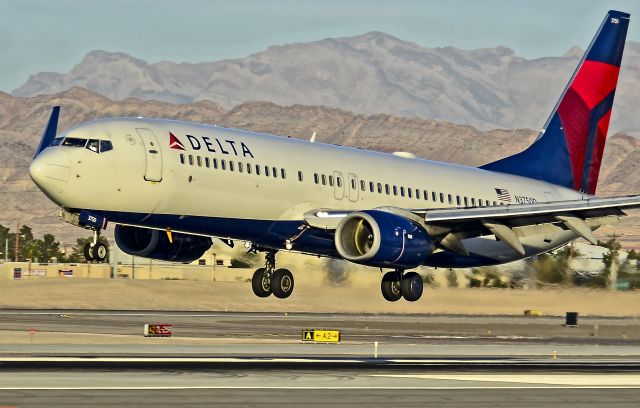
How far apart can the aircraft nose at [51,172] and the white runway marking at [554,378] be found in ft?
39.7

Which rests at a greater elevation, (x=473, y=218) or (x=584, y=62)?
(x=584, y=62)

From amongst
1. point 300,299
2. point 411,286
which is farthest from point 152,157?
point 300,299

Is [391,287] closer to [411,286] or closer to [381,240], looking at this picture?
[411,286]

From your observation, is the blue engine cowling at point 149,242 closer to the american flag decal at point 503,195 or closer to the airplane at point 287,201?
the airplane at point 287,201

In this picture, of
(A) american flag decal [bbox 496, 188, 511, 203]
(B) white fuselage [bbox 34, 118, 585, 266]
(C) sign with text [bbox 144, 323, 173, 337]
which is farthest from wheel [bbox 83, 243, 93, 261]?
(C) sign with text [bbox 144, 323, 173, 337]

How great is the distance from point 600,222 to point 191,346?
20427 millimetres

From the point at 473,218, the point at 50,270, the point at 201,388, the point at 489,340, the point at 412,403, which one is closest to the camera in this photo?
the point at 412,403

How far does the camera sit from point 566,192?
207 feet

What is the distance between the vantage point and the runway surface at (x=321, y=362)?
36000mm

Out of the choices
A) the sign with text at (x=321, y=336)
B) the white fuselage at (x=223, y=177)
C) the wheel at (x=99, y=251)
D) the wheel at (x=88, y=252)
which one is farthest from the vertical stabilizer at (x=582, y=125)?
the wheel at (x=88, y=252)

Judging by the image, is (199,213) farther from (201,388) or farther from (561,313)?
(561,313)

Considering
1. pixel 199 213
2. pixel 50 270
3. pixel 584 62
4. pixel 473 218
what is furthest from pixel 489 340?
pixel 50 270

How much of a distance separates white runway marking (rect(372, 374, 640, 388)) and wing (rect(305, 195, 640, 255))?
23.6ft

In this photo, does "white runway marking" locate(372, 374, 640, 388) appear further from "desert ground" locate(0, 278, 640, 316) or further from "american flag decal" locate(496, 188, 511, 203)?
"desert ground" locate(0, 278, 640, 316)
